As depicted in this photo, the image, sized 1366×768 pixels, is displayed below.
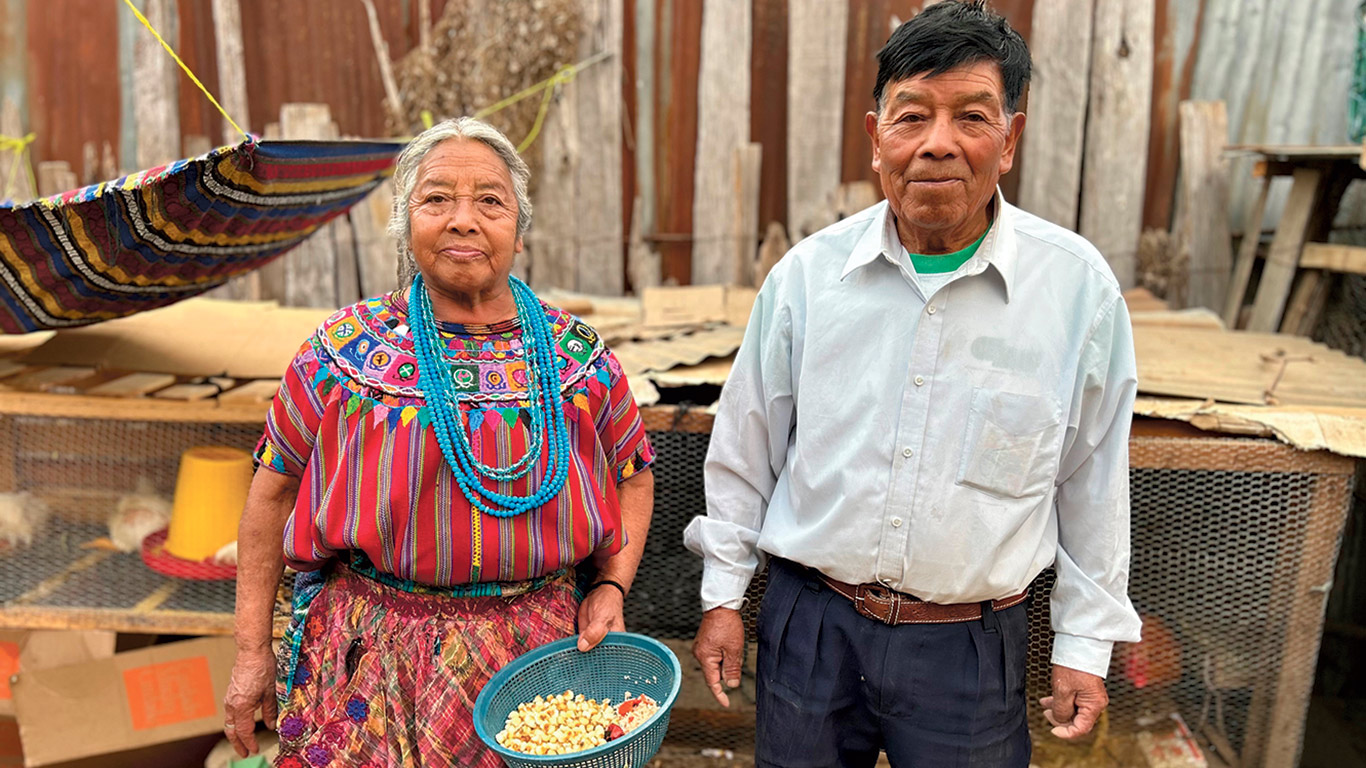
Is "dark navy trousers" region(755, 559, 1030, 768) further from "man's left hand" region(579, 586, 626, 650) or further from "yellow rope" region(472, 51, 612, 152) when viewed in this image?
"yellow rope" region(472, 51, 612, 152)

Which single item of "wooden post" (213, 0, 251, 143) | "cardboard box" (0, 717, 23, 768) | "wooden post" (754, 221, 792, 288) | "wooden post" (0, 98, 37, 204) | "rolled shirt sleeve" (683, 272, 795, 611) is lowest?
"cardboard box" (0, 717, 23, 768)

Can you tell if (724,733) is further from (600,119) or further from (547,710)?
(600,119)

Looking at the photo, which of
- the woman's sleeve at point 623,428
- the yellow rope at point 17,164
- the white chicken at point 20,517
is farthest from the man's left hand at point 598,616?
the yellow rope at point 17,164

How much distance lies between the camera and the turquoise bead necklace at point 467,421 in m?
1.66

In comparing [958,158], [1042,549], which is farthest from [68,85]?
[1042,549]

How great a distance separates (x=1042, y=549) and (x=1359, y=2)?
2.97 m

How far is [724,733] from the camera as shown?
300cm

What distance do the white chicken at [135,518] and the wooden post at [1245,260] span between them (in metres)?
3.92

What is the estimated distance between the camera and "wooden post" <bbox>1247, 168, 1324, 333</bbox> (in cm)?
326

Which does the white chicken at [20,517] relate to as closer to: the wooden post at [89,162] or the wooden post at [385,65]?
the wooden post at [89,162]

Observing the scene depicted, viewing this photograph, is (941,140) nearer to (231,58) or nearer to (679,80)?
(679,80)

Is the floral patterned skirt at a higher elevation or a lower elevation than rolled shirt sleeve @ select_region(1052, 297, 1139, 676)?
lower

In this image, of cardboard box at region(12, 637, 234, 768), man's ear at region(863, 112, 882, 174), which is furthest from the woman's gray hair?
cardboard box at region(12, 637, 234, 768)

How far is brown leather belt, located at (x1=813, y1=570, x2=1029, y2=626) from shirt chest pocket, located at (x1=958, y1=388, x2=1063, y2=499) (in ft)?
0.82
